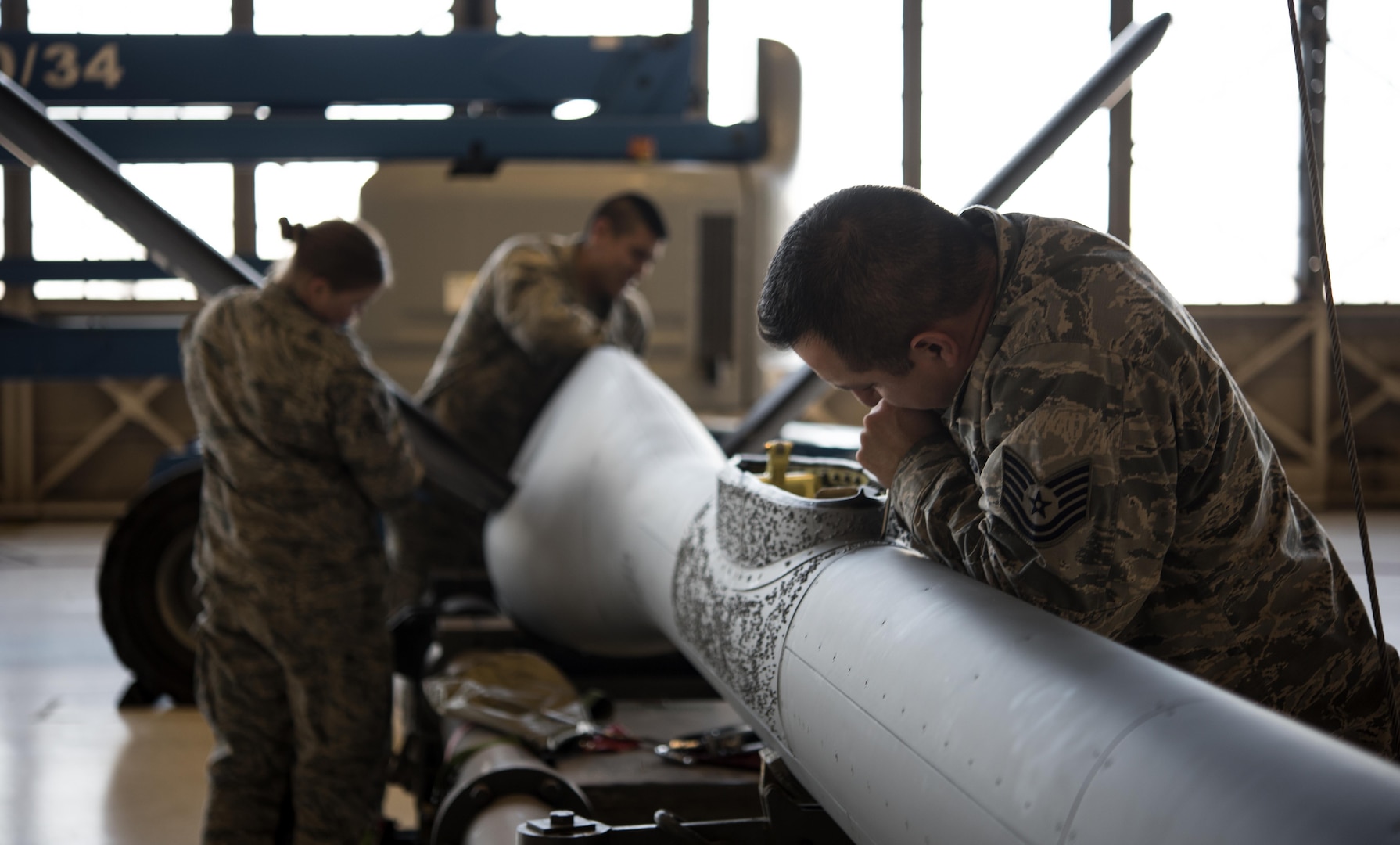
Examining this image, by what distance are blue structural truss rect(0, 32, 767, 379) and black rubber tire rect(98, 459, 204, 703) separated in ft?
2.17

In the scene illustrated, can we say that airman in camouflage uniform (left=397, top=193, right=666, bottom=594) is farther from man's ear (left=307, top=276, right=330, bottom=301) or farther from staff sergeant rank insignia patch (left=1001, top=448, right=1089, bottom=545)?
staff sergeant rank insignia patch (left=1001, top=448, right=1089, bottom=545)

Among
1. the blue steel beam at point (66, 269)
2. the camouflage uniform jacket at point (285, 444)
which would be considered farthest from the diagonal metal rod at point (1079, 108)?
the blue steel beam at point (66, 269)

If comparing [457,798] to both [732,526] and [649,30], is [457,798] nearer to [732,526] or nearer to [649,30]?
[732,526]

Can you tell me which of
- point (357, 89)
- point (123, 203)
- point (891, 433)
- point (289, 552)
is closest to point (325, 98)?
point (357, 89)

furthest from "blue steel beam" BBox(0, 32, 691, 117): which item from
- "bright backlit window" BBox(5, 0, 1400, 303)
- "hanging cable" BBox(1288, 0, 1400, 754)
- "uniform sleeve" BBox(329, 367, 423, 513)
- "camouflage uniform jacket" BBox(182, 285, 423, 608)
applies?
"bright backlit window" BBox(5, 0, 1400, 303)

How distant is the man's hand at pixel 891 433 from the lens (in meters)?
1.44

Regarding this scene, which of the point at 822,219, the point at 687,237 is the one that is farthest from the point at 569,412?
the point at 822,219

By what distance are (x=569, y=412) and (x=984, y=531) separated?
87.2 inches

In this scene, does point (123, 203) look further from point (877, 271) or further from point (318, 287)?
point (877, 271)

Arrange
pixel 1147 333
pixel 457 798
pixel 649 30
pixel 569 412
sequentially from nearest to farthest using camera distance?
pixel 1147 333 < pixel 457 798 < pixel 569 412 < pixel 649 30

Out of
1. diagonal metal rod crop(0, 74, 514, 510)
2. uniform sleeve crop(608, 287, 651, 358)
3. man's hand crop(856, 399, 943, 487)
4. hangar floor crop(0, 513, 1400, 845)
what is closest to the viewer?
man's hand crop(856, 399, 943, 487)

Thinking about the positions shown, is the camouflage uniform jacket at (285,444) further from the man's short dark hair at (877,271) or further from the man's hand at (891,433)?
the man's short dark hair at (877,271)

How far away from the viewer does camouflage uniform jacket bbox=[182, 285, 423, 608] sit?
2789 millimetres

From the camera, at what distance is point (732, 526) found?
70.0 inches
